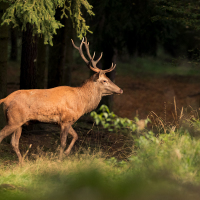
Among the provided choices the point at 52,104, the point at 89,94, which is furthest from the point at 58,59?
the point at 52,104

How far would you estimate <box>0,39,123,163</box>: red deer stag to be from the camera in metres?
7.35

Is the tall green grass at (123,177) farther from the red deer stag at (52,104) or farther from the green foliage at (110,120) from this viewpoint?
the red deer stag at (52,104)

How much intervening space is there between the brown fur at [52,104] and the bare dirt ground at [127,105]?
4.63 ft

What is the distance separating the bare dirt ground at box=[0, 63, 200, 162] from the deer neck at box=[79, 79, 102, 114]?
1.61 metres

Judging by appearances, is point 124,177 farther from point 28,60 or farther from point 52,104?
point 28,60

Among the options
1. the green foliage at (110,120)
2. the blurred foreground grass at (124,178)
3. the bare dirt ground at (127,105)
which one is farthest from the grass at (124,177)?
the bare dirt ground at (127,105)

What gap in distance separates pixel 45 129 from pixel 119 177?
5.50 m

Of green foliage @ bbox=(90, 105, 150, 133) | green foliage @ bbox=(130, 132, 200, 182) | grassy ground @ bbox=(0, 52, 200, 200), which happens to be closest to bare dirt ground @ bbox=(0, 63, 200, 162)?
grassy ground @ bbox=(0, 52, 200, 200)

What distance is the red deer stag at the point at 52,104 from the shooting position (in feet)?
24.1

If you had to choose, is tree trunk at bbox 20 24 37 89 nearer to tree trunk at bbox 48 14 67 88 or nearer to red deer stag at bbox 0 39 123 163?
red deer stag at bbox 0 39 123 163

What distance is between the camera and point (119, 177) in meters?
6.11

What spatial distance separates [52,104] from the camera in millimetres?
7566

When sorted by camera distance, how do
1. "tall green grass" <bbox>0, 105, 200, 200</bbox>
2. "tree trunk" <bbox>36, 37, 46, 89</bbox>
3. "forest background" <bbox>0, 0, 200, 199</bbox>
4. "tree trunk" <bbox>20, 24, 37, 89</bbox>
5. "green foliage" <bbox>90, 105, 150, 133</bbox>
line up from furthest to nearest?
"tree trunk" <bbox>36, 37, 46, 89</bbox>, "tree trunk" <bbox>20, 24, 37, 89</bbox>, "green foliage" <bbox>90, 105, 150, 133</bbox>, "forest background" <bbox>0, 0, 200, 199</bbox>, "tall green grass" <bbox>0, 105, 200, 200</bbox>

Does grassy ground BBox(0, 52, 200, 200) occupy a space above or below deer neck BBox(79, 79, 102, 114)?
below
